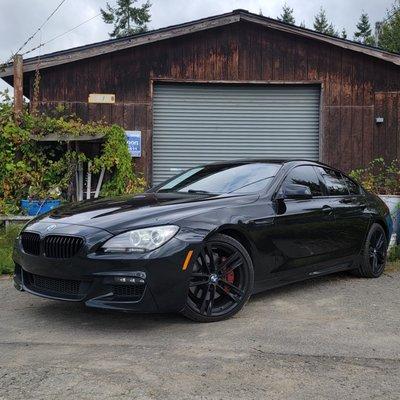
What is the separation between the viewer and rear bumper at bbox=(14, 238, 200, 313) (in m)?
4.34

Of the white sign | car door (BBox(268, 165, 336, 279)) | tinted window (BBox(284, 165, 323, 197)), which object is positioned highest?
the white sign

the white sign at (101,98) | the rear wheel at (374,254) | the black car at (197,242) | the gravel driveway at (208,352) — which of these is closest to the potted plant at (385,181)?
the rear wheel at (374,254)

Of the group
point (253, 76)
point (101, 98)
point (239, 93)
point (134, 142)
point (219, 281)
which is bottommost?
point (219, 281)

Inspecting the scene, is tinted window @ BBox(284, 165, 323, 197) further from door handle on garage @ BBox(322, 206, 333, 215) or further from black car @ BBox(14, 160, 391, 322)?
door handle on garage @ BBox(322, 206, 333, 215)

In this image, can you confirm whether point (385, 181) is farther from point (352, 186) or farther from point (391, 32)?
point (391, 32)

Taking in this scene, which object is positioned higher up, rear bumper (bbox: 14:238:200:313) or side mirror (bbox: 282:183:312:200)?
side mirror (bbox: 282:183:312:200)

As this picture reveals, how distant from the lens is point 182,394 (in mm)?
3355

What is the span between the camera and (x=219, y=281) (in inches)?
190

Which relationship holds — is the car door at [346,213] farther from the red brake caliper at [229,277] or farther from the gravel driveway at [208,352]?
the red brake caliper at [229,277]

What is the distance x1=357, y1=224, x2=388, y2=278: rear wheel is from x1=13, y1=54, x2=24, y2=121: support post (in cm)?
730

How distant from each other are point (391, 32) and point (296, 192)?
42970 millimetres

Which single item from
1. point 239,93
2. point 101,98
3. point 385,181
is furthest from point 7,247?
point 385,181

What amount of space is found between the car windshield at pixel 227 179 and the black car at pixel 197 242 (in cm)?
1

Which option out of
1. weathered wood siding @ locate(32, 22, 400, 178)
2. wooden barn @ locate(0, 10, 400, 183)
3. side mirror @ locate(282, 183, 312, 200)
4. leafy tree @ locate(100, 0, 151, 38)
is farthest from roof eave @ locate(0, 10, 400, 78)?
leafy tree @ locate(100, 0, 151, 38)
